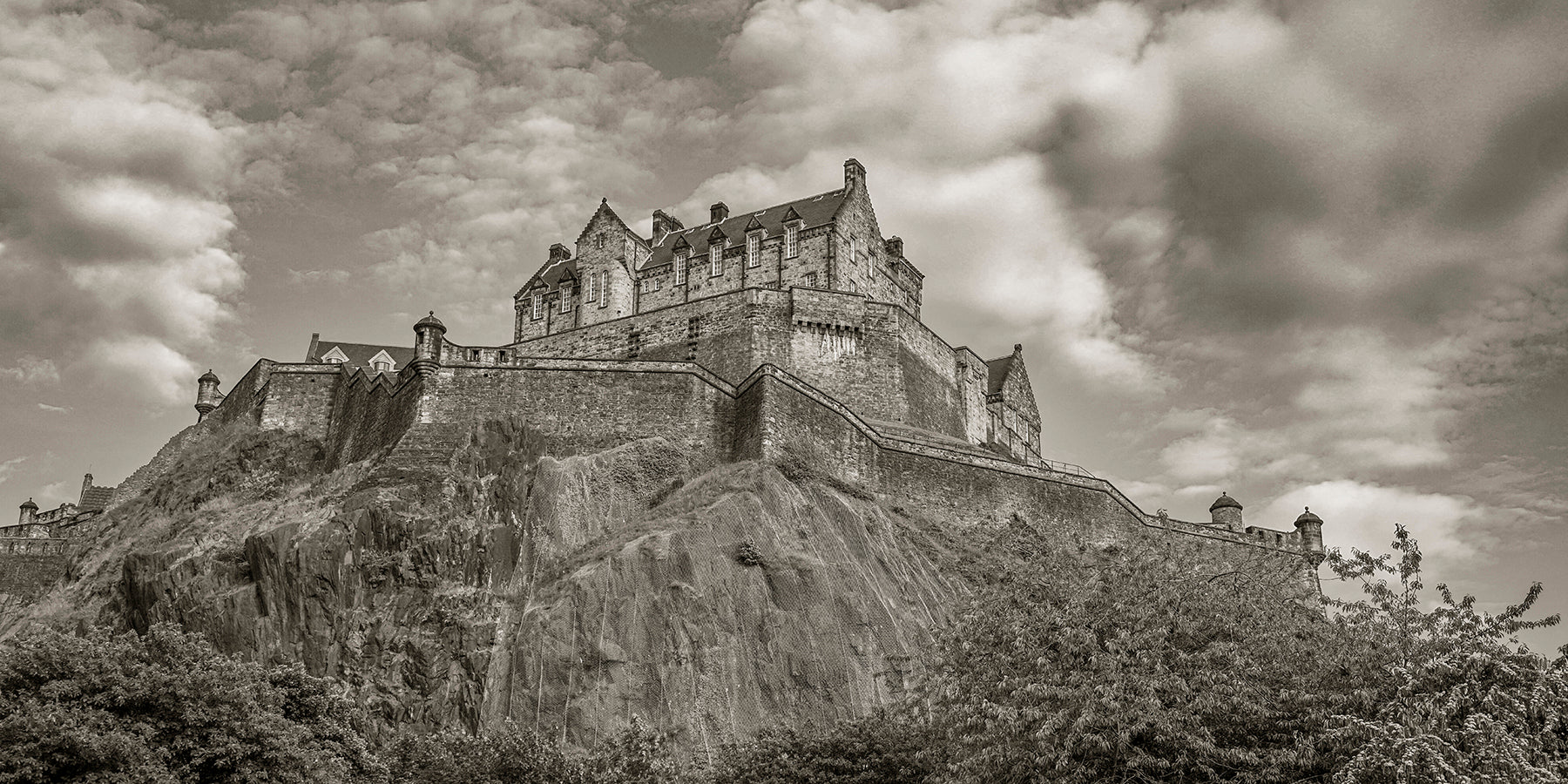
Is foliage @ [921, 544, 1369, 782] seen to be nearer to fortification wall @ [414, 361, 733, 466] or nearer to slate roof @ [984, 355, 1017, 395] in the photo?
fortification wall @ [414, 361, 733, 466]

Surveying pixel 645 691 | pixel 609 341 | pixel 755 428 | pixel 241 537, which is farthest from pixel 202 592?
pixel 609 341

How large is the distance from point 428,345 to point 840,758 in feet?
86.6

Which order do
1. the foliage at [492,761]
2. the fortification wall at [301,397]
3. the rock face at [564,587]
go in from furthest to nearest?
the fortification wall at [301,397]
the rock face at [564,587]
the foliage at [492,761]

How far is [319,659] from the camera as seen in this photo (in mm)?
38031

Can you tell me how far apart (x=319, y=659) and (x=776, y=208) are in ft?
113

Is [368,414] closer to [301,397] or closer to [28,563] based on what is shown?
[301,397]

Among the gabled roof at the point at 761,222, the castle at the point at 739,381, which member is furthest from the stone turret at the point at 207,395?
the gabled roof at the point at 761,222

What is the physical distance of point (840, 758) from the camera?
2911cm

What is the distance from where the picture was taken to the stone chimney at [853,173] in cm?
6359

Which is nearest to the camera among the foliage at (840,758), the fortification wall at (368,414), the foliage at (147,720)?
the foliage at (147,720)

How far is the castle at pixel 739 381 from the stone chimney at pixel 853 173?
0.31 feet

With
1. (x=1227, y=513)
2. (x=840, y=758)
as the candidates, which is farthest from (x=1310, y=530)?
(x=840, y=758)

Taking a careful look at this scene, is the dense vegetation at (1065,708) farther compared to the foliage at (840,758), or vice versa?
the foliage at (840,758)

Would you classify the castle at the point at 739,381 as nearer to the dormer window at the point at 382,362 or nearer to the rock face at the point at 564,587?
the dormer window at the point at 382,362
